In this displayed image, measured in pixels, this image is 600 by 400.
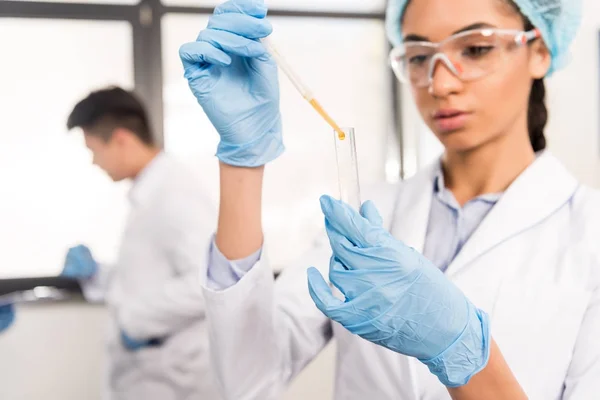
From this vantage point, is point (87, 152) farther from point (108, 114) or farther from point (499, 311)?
point (499, 311)

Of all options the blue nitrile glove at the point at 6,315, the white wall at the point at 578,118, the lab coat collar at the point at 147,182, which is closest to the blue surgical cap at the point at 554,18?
the lab coat collar at the point at 147,182

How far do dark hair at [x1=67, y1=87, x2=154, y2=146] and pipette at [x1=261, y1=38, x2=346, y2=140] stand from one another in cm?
125

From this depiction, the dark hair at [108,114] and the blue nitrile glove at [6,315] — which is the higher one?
the dark hair at [108,114]

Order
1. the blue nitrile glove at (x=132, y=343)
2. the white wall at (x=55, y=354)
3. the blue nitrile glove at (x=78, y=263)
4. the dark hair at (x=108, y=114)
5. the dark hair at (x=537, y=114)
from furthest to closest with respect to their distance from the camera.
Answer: the white wall at (x=55, y=354) → the blue nitrile glove at (x=78, y=263) → the dark hair at (x=108, y=114) → the blue nitrile glove at (x=132, y=343) → the dark hair at (x=537, y=114)

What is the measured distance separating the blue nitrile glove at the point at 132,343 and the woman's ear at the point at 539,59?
1.33m

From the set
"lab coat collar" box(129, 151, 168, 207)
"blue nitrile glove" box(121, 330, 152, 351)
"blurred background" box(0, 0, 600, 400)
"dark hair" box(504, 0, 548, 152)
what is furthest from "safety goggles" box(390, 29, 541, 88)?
"blurred background" box(0, 0, 600, 400)

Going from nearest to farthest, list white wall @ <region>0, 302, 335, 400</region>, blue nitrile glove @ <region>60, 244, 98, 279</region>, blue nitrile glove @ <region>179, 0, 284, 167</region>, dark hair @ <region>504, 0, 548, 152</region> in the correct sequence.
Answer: blue nitrile glove @ <region>179, 0, 284, 167</region>, dark hair @ <region>504, 0, 548, 152</region>, blue nitrile glove @ <region>60, 244, 98, 279</region>, white wall @ <region>0, 302, 335, 400</region>

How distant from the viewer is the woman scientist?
2.48 feet

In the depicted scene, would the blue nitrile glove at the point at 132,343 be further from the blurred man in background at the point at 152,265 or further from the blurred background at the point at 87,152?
the blurred background at the point at 87,152

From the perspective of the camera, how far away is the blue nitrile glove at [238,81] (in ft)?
2.88

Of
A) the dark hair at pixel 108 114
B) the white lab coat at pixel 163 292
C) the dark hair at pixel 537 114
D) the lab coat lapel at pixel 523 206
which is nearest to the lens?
the lab coat lapel at pixel 523 206

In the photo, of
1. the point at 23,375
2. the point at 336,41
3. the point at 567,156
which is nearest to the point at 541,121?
the point at 567,156

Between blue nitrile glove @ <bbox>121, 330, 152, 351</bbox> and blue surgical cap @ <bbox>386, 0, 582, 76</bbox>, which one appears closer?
blue surgical cap @ <bbox>386, 0, 582, 76</bbox>

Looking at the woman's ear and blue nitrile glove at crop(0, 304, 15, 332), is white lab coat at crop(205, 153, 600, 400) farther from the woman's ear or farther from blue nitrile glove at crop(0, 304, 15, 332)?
blue nitrile glove at crop(0, 304, 15, 332)
